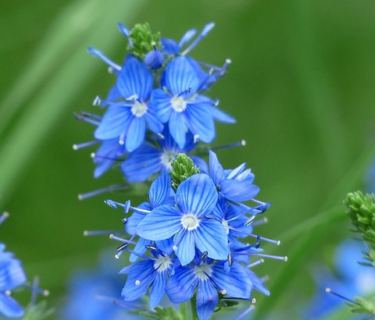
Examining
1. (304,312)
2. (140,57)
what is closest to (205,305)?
(140,57)

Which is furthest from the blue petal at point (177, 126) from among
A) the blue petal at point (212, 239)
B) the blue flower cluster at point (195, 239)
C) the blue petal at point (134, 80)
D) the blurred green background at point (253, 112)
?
the blurred green background at point (253, 112)

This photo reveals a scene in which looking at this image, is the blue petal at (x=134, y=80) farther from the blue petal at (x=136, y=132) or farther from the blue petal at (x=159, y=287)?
the blue petal at (x=159, y=287)

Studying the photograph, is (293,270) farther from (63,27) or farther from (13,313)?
(63,27)

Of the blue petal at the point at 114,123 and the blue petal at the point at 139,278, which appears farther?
the blue petal at the point at 114,123

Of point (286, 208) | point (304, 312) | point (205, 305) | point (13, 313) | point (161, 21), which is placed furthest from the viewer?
point (161, 21)

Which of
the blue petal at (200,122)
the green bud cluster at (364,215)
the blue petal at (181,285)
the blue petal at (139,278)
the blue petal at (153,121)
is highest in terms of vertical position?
the green bud cluster at (364,215)

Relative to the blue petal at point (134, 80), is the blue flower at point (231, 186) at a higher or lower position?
lower

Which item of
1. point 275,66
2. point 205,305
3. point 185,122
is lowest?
point 205,305
